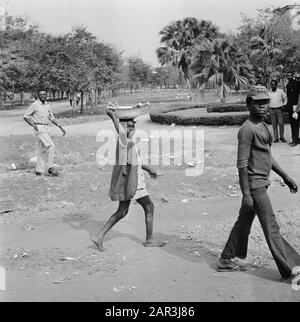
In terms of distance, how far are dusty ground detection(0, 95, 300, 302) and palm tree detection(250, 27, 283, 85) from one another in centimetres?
2251

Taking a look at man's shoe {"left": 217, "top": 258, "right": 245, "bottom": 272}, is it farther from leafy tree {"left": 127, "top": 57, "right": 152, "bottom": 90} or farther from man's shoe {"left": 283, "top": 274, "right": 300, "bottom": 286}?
leafy tree {"left": 127, "top": 57, "right": 152, "bottom": 90}

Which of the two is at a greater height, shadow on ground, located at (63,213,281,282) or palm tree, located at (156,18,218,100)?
palm tree, located at (156,18,218,100)

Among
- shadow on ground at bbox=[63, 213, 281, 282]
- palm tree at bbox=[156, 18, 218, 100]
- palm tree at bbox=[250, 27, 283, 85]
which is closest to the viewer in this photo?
shadow on ground at bbox=[63, 213, 281, 282]

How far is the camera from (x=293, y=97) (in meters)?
13.6

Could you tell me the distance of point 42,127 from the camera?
10250mm

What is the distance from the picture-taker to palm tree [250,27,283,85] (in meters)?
32.2

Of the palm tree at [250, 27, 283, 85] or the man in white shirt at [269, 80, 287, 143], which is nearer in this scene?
the man in white shirt at [269, 80, 287, 143]

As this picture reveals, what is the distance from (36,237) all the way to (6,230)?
619 mm

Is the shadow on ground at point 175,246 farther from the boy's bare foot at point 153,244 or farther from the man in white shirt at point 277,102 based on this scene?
the man in white shirt at point 277,102

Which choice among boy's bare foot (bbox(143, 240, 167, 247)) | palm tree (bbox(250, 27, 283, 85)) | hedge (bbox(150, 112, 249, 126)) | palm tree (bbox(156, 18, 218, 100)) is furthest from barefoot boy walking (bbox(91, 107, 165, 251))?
palm tree (bbox(156, 18, 218, 100))

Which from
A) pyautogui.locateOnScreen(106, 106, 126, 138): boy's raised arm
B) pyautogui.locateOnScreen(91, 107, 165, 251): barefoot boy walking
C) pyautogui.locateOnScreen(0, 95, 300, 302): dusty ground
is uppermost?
pyautogui.locateOnScreen(106, 106, 126, 138): boy's raised arm

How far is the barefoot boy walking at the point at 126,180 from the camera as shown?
18.1 feet
